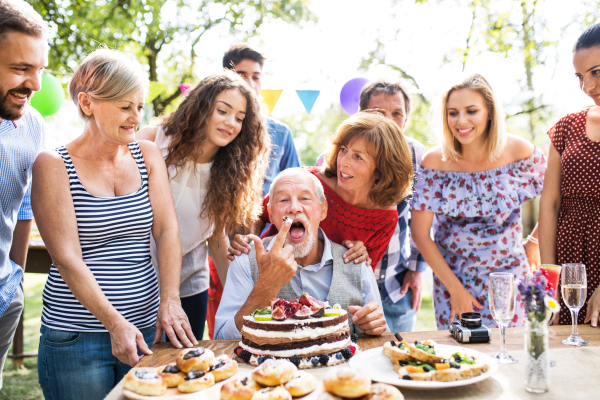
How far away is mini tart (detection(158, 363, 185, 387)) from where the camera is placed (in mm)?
1714

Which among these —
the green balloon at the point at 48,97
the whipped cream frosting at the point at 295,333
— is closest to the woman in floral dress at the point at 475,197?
the whipped cream frosting at the point at 295,333

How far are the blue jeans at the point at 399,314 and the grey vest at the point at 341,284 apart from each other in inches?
46.8

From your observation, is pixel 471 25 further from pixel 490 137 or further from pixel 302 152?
pixel 302 152

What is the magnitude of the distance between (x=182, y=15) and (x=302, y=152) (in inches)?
291

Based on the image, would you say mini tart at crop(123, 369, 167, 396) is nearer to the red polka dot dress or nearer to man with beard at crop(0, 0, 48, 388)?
man with beard at crop(0, 0, 48, 388)

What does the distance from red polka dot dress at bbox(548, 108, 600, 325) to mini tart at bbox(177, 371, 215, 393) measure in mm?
2100

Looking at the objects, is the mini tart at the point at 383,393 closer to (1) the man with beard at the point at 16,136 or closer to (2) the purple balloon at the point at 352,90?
(1) the man with beard at the point at 16,136

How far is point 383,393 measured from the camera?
1534 millimetres

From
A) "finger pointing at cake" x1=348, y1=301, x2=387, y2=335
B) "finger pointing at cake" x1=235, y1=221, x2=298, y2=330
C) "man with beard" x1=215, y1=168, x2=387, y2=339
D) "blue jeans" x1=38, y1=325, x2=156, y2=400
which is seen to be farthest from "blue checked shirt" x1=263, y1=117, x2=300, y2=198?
"blue jeans" x1=38, y1=325, x2=156, y2=400

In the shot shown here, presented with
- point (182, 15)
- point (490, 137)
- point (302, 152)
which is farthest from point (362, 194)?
point (302, 152)

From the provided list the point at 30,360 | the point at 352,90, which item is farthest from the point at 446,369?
the point at 30,360

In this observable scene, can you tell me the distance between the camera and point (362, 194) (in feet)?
10.2

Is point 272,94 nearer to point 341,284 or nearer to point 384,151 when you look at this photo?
point 384,151

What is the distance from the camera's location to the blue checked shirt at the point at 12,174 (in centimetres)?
266
